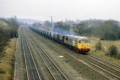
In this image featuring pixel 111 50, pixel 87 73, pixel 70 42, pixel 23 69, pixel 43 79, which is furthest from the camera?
pixel 70 42

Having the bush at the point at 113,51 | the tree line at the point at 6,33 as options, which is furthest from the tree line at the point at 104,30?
the bush at the point at 113,51

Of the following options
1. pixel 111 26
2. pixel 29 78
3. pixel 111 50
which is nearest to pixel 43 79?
pixel 29 78

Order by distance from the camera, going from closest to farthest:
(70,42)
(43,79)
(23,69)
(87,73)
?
(43,79)
(87,73)
(23,69)
(70,42)

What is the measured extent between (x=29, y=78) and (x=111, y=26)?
63969mm

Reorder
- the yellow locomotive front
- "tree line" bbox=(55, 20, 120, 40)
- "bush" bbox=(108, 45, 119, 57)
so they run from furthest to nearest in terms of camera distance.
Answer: "tree line" bbox=(55, 20, 120, 40) → the yellow locomotive front → "bush" bbox=(108, 45, 119, 57)

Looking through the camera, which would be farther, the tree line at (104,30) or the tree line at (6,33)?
the tree line at (104,30)

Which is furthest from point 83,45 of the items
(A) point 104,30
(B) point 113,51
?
(A) point 104,30

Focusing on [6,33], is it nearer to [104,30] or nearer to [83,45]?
[83,45]

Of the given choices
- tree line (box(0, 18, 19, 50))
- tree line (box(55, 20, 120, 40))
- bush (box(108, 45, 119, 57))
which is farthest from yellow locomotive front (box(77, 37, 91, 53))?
tree line (box(55, 20, 120, 40))

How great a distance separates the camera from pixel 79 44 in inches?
1475

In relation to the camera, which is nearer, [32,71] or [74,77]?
[74,77]

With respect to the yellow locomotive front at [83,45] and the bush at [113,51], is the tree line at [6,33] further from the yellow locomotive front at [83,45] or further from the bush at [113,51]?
the bush at [113,51]

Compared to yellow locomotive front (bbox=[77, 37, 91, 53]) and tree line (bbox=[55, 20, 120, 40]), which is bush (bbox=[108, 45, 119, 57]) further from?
tree line (bbox=[55, 20, 120, 40])

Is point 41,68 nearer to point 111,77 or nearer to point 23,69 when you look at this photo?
point 23,69
